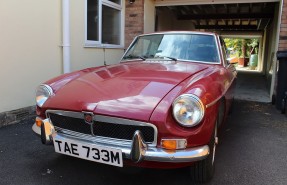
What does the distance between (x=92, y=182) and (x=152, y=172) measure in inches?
22.6

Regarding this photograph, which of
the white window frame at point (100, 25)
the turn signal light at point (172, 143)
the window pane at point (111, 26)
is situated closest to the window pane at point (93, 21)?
the white window frame at point (100, 25)

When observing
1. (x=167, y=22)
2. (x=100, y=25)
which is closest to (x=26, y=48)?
(x=100, y=25)

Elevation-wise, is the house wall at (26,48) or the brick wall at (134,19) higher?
the brick wall at (134,19)

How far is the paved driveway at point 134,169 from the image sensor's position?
8.48 feet

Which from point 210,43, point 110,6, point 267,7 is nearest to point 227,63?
point 210,43

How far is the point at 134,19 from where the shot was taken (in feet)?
24.2

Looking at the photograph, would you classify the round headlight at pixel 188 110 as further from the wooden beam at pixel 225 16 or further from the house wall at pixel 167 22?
the wooden beam at pixel 225 16

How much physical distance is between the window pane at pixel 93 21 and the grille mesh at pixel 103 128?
3.94 meters

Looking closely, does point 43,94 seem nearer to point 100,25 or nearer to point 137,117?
point 137,117

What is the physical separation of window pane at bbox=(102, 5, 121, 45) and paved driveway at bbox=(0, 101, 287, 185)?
3482 millimetres

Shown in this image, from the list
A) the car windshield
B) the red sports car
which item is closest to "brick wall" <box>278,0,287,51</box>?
the car windshield

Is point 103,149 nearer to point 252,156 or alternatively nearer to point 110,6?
point 252,156

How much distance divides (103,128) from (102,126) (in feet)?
0.06

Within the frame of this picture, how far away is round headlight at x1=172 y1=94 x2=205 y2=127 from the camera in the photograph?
2.10 m
